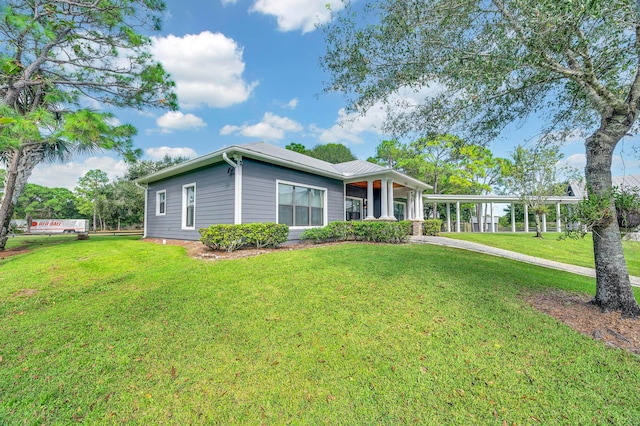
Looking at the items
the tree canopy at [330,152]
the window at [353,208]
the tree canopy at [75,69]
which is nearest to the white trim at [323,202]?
the window at [353,208]

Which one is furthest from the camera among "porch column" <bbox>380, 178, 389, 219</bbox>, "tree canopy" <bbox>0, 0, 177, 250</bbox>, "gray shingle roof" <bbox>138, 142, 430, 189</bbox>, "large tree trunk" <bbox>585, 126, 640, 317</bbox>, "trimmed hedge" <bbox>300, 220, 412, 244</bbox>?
"porch column" <bbox>380, 178, 389, 219</bbox>

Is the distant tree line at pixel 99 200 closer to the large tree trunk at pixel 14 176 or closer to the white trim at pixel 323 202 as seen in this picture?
the large tree trunk at pixel 14 176

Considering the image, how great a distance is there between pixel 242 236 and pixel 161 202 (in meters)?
6.93

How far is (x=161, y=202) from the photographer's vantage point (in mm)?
12070

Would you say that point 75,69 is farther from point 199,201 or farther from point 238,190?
point 238,190

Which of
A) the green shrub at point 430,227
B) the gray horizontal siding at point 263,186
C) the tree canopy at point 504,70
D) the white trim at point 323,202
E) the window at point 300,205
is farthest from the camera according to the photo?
the green shrub at point 430,227

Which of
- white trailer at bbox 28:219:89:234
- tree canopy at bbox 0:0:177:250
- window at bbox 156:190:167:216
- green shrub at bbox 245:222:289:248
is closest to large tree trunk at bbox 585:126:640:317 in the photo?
green shrub at bbox 245:222:289:248

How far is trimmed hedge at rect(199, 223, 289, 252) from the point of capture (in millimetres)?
7184

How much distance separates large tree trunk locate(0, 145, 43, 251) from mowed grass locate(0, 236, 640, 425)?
23.2 feet

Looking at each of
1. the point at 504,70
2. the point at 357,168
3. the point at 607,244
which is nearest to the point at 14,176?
the point at 357,168

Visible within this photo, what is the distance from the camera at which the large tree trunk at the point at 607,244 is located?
353 centimetres

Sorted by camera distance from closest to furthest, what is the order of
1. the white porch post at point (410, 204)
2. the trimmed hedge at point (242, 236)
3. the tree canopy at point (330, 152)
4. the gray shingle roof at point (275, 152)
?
the trimmed hedge at point (242, 236)
the gray shingle roof at point (275, 152)
the white porch post at point (410, 204)
the tree canopy at point (330, 152)

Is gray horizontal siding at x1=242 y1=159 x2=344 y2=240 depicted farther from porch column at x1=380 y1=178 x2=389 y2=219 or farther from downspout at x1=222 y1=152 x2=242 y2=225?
porch column at x1=380 y1=178 x2=389 y2=219

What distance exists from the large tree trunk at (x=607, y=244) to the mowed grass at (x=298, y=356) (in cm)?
106
